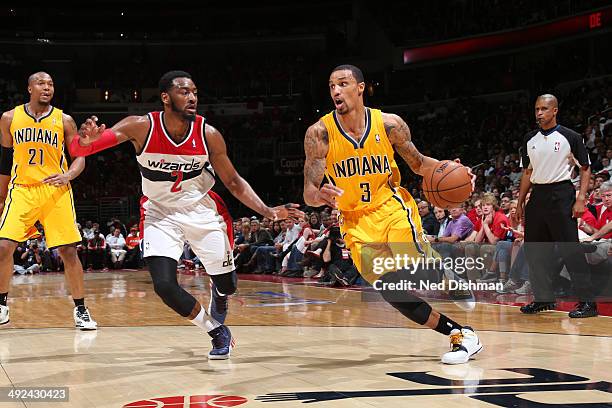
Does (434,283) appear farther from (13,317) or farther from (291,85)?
(291,85)

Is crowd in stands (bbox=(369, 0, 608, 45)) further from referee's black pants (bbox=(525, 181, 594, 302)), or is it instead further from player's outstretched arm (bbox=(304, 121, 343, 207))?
player's outstretched arm (bbox=(304, 121, 343, 207))

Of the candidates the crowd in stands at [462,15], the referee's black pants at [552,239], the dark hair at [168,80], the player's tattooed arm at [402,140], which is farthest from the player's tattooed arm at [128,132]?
the crowd in stands at [462,15]

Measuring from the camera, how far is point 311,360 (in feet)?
16.8

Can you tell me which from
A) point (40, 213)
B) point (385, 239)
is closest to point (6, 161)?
point (40, 213)

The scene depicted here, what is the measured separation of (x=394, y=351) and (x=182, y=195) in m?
1.85

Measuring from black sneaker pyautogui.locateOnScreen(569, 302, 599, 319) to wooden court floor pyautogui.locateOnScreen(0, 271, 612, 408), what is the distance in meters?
0.14

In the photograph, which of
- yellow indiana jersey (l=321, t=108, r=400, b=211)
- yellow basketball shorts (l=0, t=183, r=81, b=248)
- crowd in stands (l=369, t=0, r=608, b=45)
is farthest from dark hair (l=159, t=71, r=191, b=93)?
crowd in stands (l=369, t=0, r=608, b=45)

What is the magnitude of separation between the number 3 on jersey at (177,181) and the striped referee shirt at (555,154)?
3.76 m

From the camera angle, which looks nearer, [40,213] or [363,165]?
[363,165]

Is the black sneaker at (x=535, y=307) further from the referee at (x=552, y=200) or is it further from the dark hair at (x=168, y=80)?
the dark hair at (x=168, y=80)

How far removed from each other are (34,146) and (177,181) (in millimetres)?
2244

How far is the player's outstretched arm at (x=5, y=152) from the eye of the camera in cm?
682

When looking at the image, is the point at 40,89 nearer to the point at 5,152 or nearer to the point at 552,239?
the point at 5,152

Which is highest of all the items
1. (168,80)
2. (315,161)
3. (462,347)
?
(168,80)
